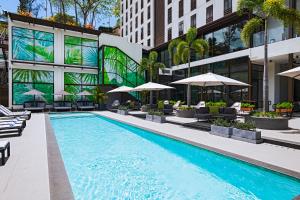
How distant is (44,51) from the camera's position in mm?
27062

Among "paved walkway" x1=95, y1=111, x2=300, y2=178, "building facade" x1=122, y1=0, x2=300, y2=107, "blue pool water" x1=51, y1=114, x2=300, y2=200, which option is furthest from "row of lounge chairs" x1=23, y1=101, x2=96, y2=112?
"paved walkway" x1=95, y1=111, x2=300, y2=178

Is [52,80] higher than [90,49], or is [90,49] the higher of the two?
[90,49]

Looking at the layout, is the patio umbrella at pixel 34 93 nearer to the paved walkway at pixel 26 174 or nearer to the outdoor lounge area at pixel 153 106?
the outdoor lounge area at pixel 153 106

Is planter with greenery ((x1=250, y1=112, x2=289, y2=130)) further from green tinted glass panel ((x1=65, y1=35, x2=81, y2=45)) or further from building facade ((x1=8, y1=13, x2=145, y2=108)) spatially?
green tinted glass panel ((x1=65, y1=35, x2=81, y2=45))

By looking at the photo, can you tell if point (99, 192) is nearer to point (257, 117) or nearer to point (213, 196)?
point (213, 196)

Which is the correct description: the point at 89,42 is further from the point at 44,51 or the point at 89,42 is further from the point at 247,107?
the point at 247,107

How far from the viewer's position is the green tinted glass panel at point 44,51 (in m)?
26.6

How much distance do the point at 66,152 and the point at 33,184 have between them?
3.97 m

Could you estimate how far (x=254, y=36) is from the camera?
63.7 feet

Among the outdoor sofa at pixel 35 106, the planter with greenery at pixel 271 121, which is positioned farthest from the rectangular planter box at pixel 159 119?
the outdoor sofa at pixel 35 106

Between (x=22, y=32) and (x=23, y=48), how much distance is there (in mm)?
1747

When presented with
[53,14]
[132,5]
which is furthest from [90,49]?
[132,5]

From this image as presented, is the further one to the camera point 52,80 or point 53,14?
point 53,14

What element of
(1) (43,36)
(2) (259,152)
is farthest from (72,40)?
(2) (259,152)
